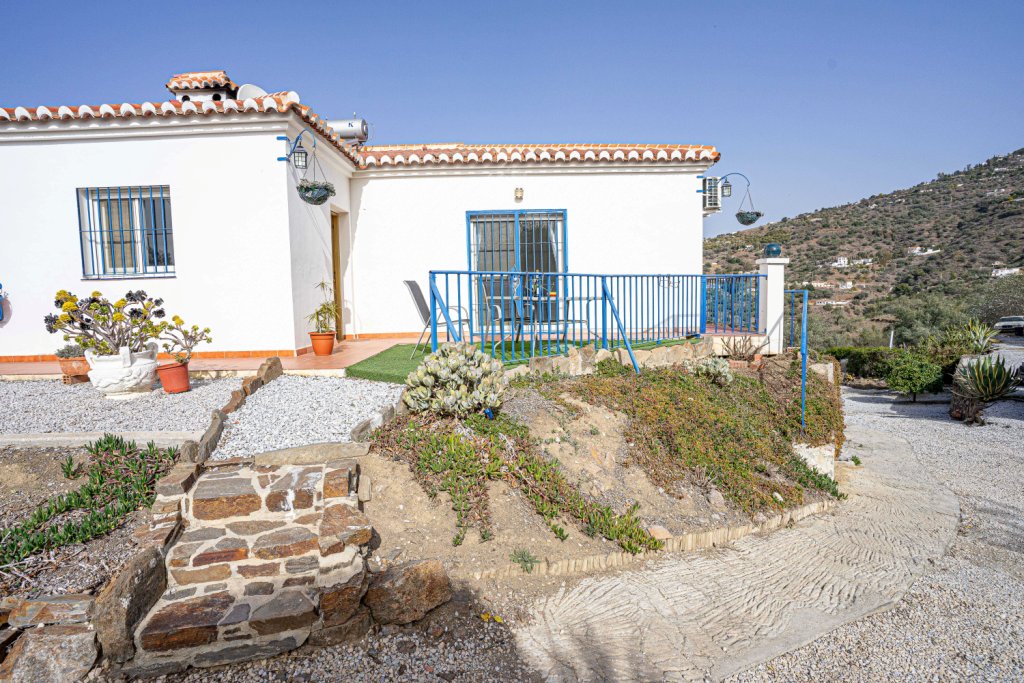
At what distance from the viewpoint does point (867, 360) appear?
14.8m

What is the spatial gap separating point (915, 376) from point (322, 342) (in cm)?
1177

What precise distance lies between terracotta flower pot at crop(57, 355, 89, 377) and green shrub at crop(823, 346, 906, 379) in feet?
49.6

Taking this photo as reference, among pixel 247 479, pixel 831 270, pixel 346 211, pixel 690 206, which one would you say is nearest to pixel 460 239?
pixel 346 211

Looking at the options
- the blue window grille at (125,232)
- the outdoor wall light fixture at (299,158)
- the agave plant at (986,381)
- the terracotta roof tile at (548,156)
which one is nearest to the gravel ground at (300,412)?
the outdoor wall light fixture at (299,158)

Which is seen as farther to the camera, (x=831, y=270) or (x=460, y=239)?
(x=831, y=270)

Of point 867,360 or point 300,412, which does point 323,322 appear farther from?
point 867,360

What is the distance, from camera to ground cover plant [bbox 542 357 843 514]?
17.7 feet

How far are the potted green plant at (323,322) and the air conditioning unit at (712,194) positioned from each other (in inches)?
258

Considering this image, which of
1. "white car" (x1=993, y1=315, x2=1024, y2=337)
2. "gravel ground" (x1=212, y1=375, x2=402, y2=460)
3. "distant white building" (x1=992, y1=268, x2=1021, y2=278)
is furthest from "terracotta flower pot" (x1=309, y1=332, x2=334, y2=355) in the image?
"distant white building" (x1=992, y1=268, x2=1021, y2=278)

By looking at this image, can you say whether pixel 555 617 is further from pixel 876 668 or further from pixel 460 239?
pixel 460 239

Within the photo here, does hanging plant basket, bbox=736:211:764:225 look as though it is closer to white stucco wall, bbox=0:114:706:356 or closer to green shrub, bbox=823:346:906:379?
green shrub, bbox=823:346:906:379

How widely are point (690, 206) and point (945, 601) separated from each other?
7117 mm


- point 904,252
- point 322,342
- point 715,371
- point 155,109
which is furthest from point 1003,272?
point 155,109

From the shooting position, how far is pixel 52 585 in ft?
10.2
